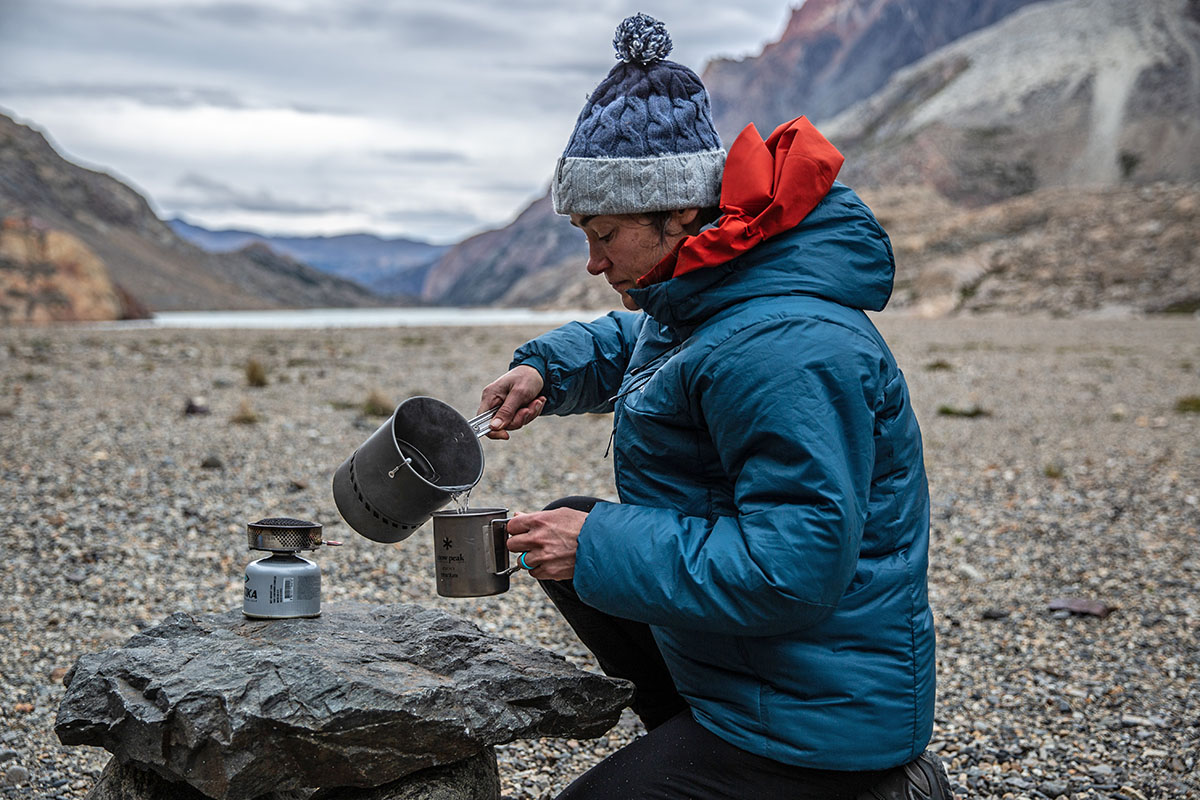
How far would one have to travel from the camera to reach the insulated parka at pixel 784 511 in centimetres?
239

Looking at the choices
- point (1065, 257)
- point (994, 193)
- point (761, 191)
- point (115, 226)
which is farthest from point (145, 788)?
point (115, 226)

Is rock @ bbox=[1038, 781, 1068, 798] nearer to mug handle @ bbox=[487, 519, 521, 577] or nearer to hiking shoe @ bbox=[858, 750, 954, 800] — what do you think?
hiking shoe @ bbox=[858, 750, 954, 800]

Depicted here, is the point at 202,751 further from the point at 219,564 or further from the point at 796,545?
the point at 219,564

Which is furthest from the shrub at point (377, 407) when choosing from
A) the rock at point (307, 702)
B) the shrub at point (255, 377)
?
the rock at point (307, 702)

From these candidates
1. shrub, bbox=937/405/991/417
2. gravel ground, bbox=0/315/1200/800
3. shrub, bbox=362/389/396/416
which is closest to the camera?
gravel ground, bbox=0/315/1200/800

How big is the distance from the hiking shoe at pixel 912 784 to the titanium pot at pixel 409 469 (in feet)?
5.01

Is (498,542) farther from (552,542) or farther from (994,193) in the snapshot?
(994,193)

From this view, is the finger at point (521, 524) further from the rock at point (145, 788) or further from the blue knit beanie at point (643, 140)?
the rock at point (145, 788)

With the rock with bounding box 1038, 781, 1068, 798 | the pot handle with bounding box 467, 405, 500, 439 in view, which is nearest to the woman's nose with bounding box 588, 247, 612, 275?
the pot handle with bounding box 467, 405, 500, 439

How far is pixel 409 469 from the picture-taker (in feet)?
10.5

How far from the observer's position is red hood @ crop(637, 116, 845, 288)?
2553mm

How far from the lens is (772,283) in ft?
8.53

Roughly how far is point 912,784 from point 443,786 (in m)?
1.47

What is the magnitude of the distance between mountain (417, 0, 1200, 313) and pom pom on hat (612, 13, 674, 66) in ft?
171
